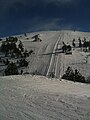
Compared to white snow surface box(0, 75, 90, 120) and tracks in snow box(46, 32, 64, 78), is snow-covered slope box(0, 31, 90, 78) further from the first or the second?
white snow surface box(0, 75, 90, 120)

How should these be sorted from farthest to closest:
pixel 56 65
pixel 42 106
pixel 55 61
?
pixel 55 61, pixel 56 65, pixel 42 106

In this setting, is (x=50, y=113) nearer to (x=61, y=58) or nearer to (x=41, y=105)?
(x=41, y=105)

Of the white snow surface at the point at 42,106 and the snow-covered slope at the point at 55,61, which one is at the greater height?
the white snow surface at the point at 42,106

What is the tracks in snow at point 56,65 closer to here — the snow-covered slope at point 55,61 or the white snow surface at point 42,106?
the snow-covered slope at point 55,61

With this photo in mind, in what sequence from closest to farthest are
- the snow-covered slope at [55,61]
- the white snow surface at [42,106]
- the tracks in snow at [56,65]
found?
the white snow surface at [42,106]
the tracks in snow at [56,65]
the snow-covered slope at [55,61]

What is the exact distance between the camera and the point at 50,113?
9664 mm

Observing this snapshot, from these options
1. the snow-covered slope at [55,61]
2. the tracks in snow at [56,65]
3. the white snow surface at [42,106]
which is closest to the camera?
the white snow surface at [42,106]

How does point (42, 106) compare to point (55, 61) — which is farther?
point (55, 61)

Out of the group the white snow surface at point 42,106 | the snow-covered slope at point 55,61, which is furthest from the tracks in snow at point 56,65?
the white snow surface at point 42,106

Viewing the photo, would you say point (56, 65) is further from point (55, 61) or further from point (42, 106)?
point (42, 106)

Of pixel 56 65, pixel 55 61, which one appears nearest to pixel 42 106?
pixel 56 65

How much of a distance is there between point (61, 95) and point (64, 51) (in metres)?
66.5

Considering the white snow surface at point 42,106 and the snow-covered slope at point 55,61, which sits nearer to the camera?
the white snow surface at point 42,106

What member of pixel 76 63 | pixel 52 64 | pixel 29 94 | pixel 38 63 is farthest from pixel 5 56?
pixel 29 94
